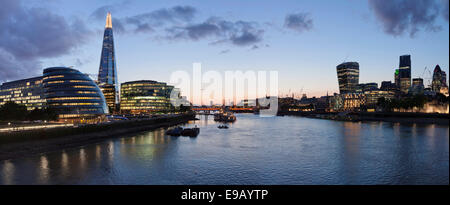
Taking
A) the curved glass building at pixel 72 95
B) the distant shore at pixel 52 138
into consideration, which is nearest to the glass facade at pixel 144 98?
the curved glass building at pixel 72 95

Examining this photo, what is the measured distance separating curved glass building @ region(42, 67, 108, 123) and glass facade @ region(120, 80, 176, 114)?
8125 cm

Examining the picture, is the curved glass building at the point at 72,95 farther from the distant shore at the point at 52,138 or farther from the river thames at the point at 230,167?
the river thames at the point at 230,167

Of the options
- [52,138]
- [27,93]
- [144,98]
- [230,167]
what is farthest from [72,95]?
[144,98]

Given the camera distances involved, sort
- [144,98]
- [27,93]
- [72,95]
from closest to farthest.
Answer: [72,95]
[27,93]
[144,98]

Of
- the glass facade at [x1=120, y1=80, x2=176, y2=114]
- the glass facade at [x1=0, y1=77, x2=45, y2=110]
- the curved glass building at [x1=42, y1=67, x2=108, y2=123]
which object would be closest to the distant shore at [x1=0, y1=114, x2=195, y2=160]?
the curved glass building at [x1=42, y1=67, x2=108, y2=123]

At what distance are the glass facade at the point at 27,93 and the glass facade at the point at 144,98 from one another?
65.1 metres

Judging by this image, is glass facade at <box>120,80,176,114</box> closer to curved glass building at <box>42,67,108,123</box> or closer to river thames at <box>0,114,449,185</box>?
curved glass building at <box>42,67,108,123</box>

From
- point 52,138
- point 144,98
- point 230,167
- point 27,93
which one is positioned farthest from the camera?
point 144,98

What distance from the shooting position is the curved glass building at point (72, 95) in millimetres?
82875

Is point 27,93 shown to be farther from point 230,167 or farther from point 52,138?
point 230,167

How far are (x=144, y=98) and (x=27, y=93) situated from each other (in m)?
77.5

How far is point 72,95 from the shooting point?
83.7 metres
